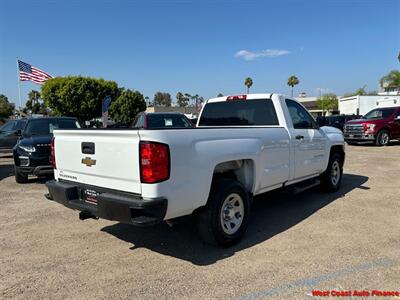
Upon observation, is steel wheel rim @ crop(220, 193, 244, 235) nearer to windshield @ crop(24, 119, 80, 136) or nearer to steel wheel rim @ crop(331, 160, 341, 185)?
steel wheel rim @ crop(331, 160, 341, 185)

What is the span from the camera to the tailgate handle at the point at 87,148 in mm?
3977

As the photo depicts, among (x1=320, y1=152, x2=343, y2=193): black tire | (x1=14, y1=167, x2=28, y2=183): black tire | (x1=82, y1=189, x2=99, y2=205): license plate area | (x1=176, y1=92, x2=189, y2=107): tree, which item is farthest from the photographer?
(x1=176, y1=92, x2=189, y2=107): tree

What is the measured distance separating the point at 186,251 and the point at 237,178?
4.01 feet

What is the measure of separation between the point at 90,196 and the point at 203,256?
5.01ft

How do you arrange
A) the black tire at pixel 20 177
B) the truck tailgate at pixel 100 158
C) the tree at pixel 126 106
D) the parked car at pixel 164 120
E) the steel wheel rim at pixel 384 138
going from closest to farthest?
1. the truck tailgate at pixel 100 158
2. the black tire at pixel 20 177
3. the parked car at pixel 164 120
4. the steel wheel rim at pixel 384 138
5. the tree at pixel 126 106

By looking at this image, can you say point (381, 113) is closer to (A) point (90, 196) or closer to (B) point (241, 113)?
(B) point (241, 113)

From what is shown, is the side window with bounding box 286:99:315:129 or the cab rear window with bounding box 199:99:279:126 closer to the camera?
the cab rear window with bounding box 199:99:279:126

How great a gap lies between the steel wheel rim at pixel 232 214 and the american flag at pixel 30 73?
30.9 metres

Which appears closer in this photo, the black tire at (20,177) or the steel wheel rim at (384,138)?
the black tire at (20,177)

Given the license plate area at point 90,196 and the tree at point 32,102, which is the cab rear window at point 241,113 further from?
the tree at point 32,102

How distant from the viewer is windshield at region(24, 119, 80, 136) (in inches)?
388

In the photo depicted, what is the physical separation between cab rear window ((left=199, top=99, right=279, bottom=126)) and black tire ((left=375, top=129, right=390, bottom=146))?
45.4 ft

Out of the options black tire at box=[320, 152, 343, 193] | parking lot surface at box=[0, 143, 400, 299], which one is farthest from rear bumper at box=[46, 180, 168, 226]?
black tire at box=[320, 152, 343, 193]

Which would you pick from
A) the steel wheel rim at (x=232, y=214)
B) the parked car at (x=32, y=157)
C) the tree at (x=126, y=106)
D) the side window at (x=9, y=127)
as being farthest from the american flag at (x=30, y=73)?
the steel wheel rim at (x=232, y=214)
